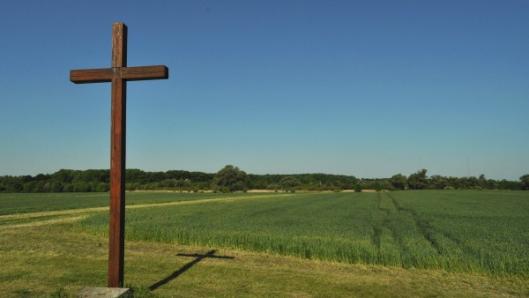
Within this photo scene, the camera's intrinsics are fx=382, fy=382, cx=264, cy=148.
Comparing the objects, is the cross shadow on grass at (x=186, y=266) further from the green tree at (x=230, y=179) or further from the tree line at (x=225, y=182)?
the green tree at (x=230, y=179)

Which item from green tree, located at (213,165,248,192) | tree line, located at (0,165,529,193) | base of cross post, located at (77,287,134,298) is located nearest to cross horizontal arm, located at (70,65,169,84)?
base of cross post, located at (77,287,134,298)

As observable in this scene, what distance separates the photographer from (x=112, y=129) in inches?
245

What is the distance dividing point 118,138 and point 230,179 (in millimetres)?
102143

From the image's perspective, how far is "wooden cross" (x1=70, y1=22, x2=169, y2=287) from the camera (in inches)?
243

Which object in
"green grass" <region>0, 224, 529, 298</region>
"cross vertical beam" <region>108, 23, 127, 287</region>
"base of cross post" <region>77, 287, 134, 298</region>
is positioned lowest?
"green grass" <region>0, 224, 529, 298</region>

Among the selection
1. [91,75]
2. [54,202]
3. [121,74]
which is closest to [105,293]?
[121,74]

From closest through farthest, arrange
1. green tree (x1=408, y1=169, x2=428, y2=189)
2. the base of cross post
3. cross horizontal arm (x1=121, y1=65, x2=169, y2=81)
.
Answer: the base of cross post
cross horizontal arm (x1=121, y1=65, x2=169, y2=81)
green tree (x1=408, y1=169, x2=428, y2=189)

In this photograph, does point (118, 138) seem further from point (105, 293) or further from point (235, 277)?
point (235, 277)

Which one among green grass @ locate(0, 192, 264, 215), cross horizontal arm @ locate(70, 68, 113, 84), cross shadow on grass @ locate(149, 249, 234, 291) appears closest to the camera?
cross horizontal arm @ locate(70, 68, 113, 84)

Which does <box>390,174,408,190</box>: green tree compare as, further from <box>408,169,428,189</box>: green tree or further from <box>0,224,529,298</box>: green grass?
<box>0,224,529,298</box>: green grass

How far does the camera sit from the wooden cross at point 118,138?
20.2ft

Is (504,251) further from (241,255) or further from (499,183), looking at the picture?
(499,183)

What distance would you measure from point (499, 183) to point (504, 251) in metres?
136

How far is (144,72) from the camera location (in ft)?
20.5
